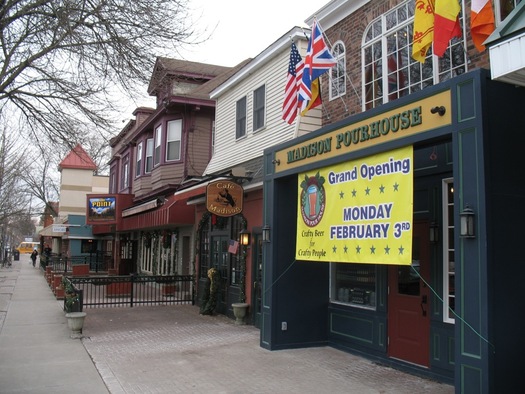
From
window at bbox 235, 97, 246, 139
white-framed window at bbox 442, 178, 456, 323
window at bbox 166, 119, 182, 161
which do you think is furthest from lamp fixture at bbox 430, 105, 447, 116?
window at bbox 166, 119, 182, 161

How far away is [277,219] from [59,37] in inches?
214

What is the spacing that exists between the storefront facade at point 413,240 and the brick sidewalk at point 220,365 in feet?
1.50

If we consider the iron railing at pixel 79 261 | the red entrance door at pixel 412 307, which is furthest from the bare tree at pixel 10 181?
the red entrance door at pixel 412 307

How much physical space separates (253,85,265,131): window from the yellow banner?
15.9ft

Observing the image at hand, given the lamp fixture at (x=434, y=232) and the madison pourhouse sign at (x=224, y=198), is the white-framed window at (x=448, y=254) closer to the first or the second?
the lamp fixture at (x=434, y=232)

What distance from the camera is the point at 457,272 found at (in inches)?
217

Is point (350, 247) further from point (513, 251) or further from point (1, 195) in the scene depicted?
point (1, 195)

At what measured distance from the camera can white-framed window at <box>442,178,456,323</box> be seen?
7195 mm

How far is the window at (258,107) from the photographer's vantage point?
13.6 m

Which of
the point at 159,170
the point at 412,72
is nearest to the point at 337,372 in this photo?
the point at 412,72

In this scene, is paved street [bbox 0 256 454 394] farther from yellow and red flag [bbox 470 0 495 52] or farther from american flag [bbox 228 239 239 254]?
yellow and red flag [bbox 470 0 495 52]

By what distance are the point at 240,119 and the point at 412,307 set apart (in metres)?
8.70

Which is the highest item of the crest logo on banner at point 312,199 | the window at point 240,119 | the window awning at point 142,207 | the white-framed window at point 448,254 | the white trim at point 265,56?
the white trim at point 265,56

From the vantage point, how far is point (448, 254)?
7320 mm
